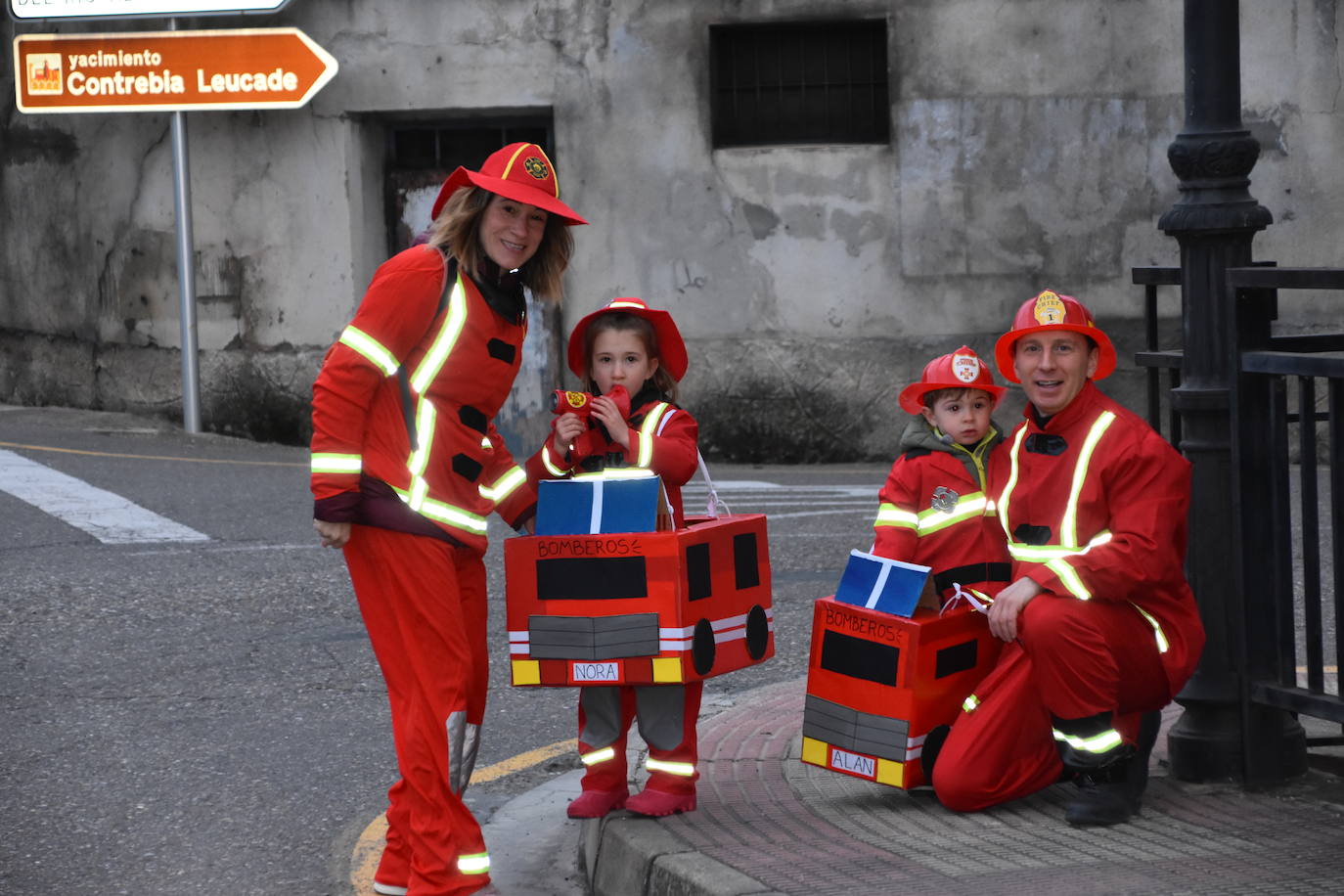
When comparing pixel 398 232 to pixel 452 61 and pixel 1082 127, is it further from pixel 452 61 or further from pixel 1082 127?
pixel 1082 127

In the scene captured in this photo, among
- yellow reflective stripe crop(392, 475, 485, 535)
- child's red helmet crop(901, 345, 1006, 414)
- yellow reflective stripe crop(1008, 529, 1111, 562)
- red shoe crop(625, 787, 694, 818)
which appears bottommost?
red shoe crop(625, 787, 694, 818)

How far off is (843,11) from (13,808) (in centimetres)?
1083

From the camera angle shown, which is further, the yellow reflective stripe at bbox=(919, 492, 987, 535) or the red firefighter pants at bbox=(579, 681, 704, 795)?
the yellow reflective stripe at bbox=(919, 492, 987, 535)

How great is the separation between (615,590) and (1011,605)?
0.98m

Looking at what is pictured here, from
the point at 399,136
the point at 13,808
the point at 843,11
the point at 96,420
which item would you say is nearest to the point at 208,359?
Answer: the point at 96,420

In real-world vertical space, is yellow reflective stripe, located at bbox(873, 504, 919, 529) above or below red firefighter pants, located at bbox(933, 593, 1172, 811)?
above

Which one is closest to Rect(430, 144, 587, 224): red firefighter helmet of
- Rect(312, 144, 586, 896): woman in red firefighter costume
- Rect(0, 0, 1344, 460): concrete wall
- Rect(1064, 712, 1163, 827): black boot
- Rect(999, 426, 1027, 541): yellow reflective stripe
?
Rect(312, 144, 586, 896): woman in red firefighter costume

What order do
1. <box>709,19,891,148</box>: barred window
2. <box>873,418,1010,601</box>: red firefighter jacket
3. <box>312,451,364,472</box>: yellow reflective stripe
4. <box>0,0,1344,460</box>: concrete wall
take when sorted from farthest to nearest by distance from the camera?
<box>709,19,891,148</box>: barred window, <box>0,0,1344,460</box>: concrete wall, <box>873,418,1010,601</box>: red firefighter jacket, <box>312,451,364,472</box>: yellow reflective stripe

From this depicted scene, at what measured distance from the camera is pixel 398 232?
15992 mm

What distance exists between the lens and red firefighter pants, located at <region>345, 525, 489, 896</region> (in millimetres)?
4410

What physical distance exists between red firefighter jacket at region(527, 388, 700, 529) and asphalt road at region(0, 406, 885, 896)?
1.14 m

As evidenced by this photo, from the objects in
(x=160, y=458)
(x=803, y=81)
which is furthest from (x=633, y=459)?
(x=803, y=81)

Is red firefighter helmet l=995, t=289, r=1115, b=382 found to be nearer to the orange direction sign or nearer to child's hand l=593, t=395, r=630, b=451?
child's hand l=593, t=395, r=630, b=451

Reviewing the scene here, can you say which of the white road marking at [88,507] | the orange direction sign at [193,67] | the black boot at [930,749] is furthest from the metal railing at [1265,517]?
the orange direction sign at [193,67]
